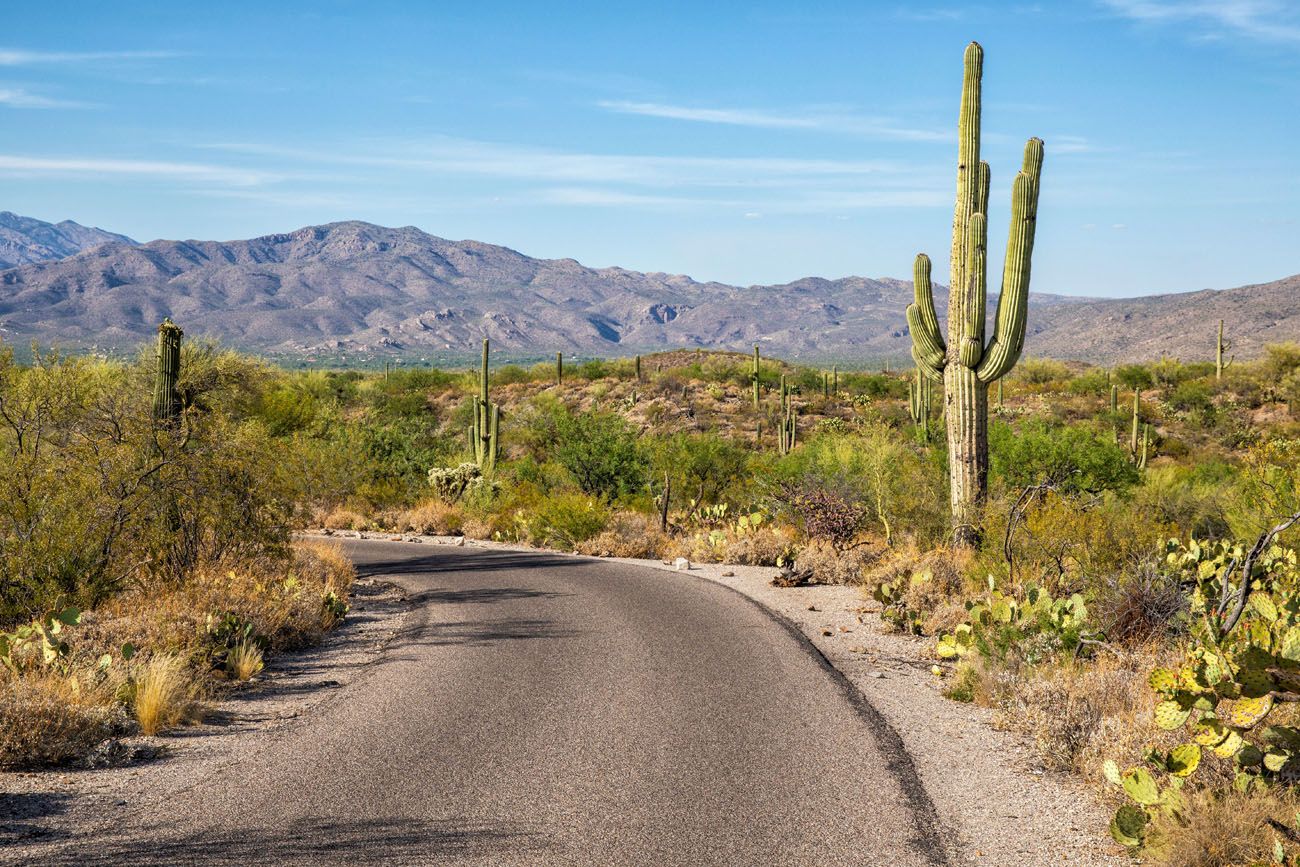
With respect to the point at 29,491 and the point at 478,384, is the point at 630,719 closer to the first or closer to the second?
the point at 29,491

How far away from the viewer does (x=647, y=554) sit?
2092cm

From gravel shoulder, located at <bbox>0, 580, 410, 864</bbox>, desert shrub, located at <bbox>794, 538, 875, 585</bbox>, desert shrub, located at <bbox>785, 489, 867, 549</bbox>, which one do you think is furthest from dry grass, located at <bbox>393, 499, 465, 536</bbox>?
gravel shoulder, located at <bbox>0, 580, 410, 864</bbox>

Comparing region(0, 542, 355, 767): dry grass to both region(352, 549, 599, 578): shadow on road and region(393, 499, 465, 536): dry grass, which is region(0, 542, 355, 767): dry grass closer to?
region(352, 549, 599, 578): shadow on road

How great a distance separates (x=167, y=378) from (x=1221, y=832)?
13381 mm

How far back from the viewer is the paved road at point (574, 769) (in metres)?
5.75

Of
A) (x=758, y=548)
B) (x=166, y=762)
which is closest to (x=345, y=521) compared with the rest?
(x=758, y=548)

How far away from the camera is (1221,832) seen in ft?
17.7

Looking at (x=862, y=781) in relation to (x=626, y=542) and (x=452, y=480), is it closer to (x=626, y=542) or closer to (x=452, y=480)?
(x=626, y=542)

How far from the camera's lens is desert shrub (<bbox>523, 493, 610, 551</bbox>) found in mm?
22000

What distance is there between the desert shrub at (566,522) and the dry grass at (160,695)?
13.2 meters

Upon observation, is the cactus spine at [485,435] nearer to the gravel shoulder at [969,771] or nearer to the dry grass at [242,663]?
the gravel shoulder at [969,771]

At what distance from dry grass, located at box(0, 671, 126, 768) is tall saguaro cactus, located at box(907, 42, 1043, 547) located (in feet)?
35.0

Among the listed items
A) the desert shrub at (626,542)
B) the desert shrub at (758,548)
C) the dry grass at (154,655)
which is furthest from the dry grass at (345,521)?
the dry grass at (154,655)

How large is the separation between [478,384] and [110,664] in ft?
188
